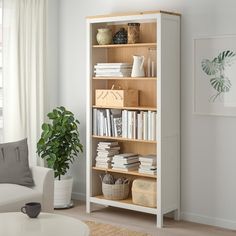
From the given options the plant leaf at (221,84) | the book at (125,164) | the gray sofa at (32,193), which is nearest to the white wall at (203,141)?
the plant leaf at (221,84)

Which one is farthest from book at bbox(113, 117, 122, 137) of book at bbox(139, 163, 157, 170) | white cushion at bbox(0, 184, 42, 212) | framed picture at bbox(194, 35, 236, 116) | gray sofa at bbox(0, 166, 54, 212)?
white cushion at bbox(0, 184, 42, 212)

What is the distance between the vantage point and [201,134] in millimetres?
5129

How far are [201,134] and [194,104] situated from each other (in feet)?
0.98

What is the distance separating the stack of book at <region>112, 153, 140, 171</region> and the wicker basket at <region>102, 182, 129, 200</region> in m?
0.19

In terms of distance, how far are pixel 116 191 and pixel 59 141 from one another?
82 cm

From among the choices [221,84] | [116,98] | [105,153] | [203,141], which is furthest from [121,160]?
[221,84]

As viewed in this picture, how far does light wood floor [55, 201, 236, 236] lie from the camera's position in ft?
16.1

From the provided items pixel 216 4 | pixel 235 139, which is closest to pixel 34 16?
pixel 216 4

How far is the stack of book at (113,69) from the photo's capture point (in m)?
5.28

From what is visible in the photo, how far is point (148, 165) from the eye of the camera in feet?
16.9

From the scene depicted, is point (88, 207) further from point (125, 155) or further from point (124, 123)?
point (124, 123)

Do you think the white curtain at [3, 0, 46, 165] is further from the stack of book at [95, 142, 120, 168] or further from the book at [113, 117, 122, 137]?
the book at [113, 117, 122, 137]

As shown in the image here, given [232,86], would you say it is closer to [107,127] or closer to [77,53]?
[107,127]

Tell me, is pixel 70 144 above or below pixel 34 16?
below
